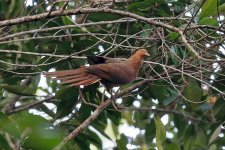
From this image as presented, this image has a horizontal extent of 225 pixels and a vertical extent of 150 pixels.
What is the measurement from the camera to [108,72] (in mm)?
3490

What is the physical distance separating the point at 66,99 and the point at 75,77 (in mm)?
411

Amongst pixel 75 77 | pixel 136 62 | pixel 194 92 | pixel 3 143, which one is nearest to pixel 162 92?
pixel 194 92

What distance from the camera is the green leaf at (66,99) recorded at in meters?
3.58

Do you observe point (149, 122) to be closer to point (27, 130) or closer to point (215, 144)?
point (215, 144)

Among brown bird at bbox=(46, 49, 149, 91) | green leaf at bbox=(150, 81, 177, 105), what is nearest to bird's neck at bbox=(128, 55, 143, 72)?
brown bird at bbox=(46, 49, 149, 91)

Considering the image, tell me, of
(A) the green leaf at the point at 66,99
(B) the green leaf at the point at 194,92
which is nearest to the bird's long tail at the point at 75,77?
(A) the green leaf at the point at 66,99

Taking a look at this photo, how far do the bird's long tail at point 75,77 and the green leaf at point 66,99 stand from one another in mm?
282

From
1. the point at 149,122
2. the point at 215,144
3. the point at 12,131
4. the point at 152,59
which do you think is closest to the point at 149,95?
the point at 152,59

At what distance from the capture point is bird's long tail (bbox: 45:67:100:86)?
3.12 m

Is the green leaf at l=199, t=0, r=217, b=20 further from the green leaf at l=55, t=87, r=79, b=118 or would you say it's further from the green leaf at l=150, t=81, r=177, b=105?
the green leaf at l=55, t=87, r=79, b=118

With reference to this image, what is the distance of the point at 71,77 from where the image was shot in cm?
322

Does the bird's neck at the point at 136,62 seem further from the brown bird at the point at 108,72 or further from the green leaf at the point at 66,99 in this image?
the green leaf at the point at 66,99

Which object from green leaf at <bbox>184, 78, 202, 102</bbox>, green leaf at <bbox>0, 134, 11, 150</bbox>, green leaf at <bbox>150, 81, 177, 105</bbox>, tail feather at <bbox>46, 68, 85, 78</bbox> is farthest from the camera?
green leaf at <bbox>184, 78, 202, 102</bbox>

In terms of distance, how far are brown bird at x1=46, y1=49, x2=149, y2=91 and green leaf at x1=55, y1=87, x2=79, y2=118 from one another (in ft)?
0.75
